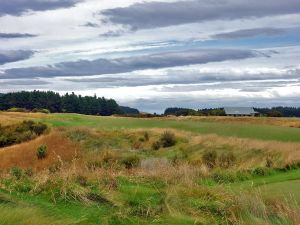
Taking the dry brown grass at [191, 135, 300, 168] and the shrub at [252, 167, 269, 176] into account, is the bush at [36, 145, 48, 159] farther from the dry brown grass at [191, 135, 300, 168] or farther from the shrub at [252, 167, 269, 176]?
the shrub at [252, 167, 269, 176]

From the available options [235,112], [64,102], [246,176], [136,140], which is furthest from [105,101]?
[246,176]

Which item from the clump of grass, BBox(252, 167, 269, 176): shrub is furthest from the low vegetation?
the clump of grass

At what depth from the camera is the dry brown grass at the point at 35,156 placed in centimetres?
4144

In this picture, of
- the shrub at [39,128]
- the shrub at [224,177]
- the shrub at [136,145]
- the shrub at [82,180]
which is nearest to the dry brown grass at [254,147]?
the shrub at [224,177]

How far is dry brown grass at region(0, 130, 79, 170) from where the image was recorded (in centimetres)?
4144

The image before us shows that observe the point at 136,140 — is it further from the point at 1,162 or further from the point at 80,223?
the point at 80,223

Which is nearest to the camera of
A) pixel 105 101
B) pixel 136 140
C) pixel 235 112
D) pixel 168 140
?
pixel 168 140

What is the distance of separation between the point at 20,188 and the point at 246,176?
10.7m

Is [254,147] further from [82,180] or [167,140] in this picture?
[82,180]

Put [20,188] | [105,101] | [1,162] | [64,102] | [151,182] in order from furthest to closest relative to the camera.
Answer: [105,101] → [64,102] → [1,162] → [151,182] → [20,188]

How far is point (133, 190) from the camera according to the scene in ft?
45.9

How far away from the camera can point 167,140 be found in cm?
5222

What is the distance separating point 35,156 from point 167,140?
12.6 m

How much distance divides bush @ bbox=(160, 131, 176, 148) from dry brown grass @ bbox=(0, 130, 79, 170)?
798cm
